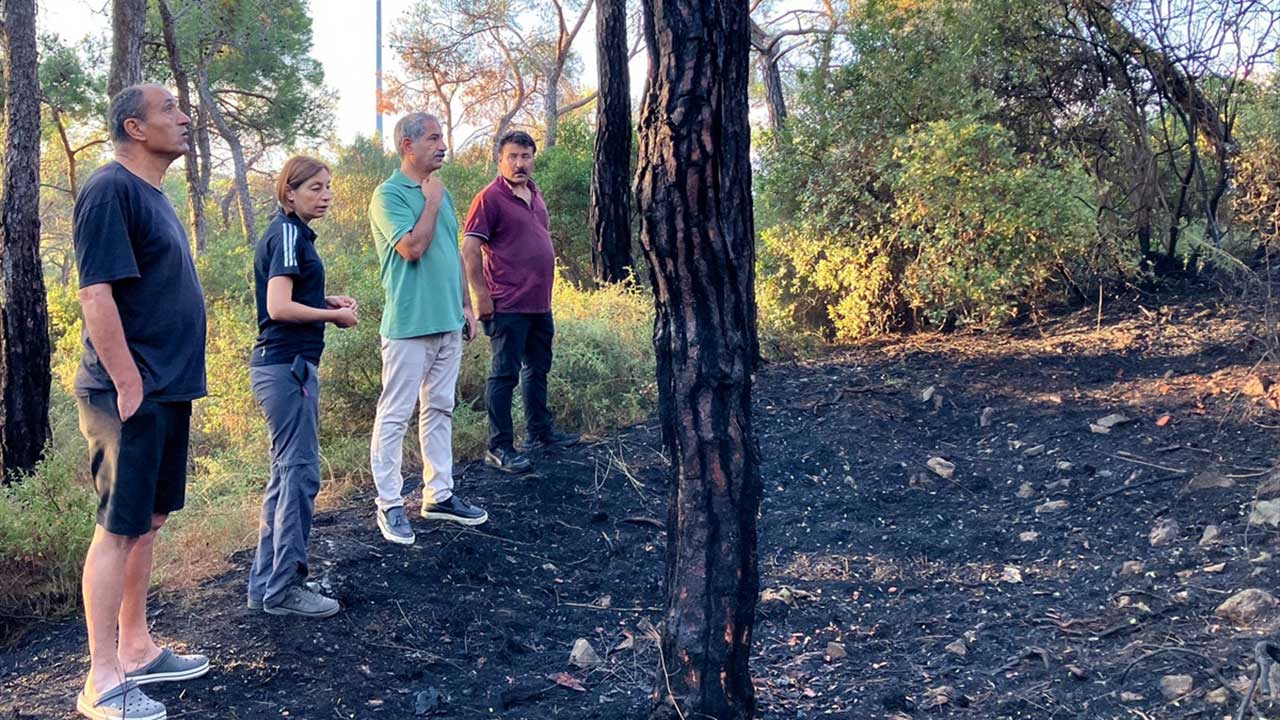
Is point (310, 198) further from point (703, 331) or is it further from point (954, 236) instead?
point (954, 236)

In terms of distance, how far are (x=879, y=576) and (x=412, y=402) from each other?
7.81 ft

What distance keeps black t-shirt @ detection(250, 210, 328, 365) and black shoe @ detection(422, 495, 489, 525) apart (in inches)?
53.7

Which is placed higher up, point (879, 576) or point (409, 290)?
point (409, 290)

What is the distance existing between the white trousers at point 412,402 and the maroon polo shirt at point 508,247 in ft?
2.89

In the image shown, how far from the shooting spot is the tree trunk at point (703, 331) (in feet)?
9.82

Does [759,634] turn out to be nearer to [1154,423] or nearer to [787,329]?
[1154,423]

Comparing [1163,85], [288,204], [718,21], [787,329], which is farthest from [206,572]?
[1163,85]

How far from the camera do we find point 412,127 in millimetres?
4672

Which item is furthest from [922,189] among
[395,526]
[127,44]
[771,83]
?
[127,44]

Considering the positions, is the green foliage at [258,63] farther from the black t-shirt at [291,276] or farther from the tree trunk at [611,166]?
the black t-shirt at [291,276]

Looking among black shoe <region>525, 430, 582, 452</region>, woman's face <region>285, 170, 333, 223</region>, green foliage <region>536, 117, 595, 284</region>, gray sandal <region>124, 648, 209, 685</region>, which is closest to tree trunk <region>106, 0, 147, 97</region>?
green foliage <region>536, 117, 595, 284</region>

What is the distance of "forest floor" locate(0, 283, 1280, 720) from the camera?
3.65 m

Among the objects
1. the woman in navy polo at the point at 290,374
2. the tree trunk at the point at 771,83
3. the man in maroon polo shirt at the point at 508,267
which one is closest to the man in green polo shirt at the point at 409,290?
the woman in navy polo at the point at 290,374

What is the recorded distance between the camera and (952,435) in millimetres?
6672
